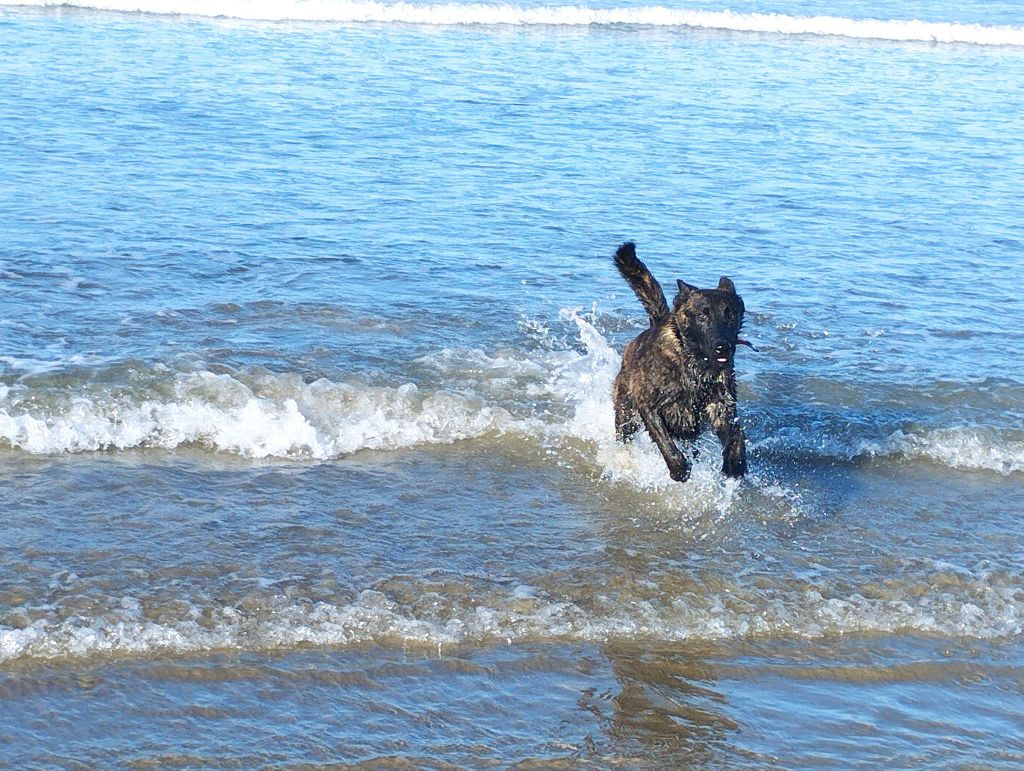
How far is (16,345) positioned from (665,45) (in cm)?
1810

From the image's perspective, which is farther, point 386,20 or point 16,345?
point 386,20

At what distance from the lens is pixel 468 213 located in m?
12.1

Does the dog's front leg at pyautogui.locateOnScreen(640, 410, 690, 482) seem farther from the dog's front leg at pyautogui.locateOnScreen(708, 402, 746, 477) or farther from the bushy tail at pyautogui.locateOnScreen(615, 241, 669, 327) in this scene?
the bushy tail at pyautogui.locateOnScreen(615, 241, 669, 327)

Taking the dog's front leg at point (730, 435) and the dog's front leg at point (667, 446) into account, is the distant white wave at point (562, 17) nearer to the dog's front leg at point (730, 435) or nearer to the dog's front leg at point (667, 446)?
the dog's front leg at point (667, 446)

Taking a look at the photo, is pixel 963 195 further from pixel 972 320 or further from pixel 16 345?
pixel 16 345

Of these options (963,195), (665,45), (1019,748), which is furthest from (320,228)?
(665,45)

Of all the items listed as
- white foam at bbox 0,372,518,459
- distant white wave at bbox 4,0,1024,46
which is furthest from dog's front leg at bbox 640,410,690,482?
distant white wave at bbox 4,0,1024,46

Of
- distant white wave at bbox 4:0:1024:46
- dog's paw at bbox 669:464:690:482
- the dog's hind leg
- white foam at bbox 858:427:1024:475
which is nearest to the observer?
dog's paw at bbox 669:464:690:482

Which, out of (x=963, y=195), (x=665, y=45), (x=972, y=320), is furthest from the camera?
(x=665, y=45)

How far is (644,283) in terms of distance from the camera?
24.9ft

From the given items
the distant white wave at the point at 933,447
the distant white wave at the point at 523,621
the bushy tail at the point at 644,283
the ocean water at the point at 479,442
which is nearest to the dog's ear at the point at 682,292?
the bushy tail at the point at 644,283

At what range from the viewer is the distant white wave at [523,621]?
5.40 meters

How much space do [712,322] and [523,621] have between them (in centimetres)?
213

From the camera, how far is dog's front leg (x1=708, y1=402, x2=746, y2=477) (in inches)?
289
